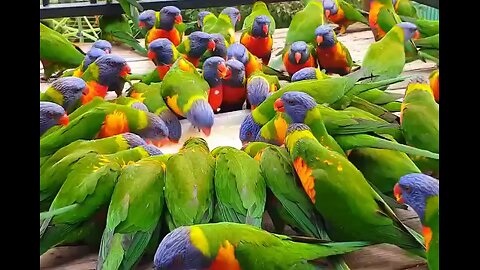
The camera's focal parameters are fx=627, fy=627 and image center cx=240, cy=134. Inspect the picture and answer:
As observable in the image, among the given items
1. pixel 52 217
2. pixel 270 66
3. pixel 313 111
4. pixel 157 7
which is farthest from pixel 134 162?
pixel 157 7

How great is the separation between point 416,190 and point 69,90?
3.80ft

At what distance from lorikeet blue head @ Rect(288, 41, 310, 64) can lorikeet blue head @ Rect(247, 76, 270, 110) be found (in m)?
0.29

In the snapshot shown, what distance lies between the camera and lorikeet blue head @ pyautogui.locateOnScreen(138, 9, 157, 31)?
9.18 feet

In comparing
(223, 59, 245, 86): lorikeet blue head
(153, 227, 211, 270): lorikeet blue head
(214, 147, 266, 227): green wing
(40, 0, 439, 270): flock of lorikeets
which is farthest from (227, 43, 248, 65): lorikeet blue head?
(153, 227, 211, 270): lorikeet blue head

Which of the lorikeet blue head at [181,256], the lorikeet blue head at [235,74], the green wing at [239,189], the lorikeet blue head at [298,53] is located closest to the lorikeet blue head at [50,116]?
the green wing at [239,189]

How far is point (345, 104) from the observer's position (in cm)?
195

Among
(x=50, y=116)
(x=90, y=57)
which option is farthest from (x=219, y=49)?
(x=50, y=116)

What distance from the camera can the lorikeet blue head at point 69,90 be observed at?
1977mm

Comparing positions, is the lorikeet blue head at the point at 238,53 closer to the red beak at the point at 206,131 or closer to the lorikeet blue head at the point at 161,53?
the lorikeet blue head at the point at 161,53

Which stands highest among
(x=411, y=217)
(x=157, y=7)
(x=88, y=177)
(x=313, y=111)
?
(x=157, y=7)

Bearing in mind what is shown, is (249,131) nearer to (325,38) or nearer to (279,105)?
(279,105)

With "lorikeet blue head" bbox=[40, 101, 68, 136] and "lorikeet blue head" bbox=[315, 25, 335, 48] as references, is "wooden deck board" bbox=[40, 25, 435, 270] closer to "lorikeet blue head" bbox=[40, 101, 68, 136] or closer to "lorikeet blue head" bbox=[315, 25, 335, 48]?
"lorikeet blue head" bbox=[40, 101, 68, 136]
